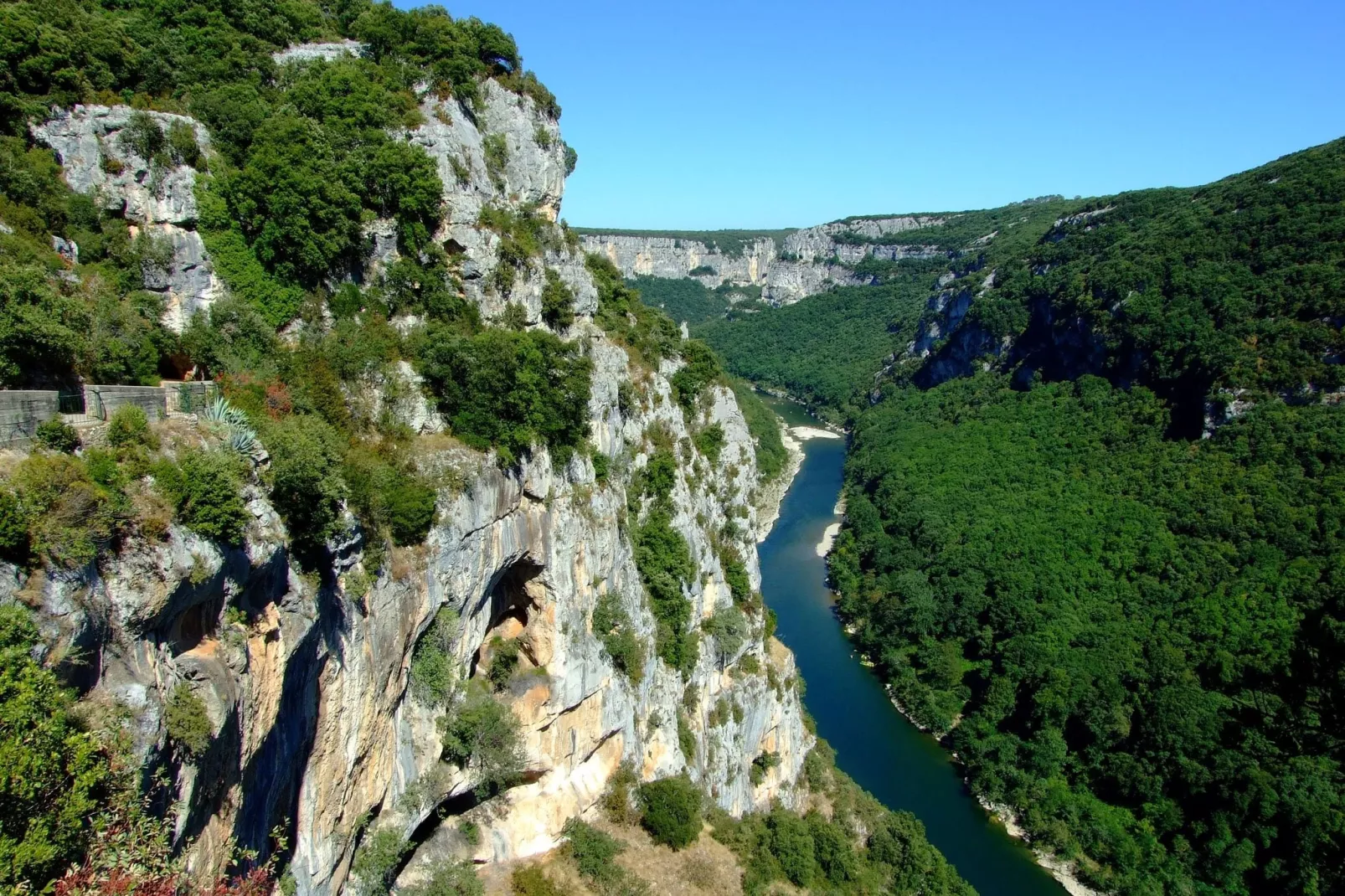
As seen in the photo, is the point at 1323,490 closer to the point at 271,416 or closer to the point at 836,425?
the point at 271,416

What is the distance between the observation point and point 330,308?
16.2m

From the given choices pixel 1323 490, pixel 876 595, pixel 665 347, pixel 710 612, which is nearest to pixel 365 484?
pixel 710 612

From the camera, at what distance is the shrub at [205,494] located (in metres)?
7.97

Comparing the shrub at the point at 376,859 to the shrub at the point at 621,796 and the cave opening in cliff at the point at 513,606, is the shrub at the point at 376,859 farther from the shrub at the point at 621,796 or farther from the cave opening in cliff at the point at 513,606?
the shrub at the point at 621,796

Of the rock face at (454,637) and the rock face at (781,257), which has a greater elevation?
the rock face at (781,257)

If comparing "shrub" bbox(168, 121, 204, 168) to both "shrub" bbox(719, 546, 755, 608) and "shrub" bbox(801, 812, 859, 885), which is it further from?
"shrub" bbox(801, 812, 859, 885)

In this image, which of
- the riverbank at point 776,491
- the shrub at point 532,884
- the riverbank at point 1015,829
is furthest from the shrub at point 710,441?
the riverbank at point 776,491

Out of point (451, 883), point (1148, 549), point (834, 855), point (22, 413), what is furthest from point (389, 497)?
point (1148, 549)

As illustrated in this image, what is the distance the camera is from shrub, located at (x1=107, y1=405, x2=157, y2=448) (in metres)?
8.19

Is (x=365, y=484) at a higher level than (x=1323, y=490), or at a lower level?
higher

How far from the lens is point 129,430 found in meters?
8.26

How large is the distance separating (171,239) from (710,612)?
19197 millimetres

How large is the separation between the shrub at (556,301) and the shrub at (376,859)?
45.3 ft

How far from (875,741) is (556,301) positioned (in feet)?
96.6
